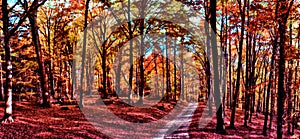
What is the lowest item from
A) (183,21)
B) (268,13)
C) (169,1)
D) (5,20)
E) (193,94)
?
(193,94)

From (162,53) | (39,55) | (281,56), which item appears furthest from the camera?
(162,53)

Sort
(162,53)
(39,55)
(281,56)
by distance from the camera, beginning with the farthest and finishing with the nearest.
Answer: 1. (162,53)
2. (39,55)
3. (281,56)

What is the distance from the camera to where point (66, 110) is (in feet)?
64.9

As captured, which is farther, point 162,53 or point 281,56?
point 162,53

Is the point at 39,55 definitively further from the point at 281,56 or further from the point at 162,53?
the point at 162,53

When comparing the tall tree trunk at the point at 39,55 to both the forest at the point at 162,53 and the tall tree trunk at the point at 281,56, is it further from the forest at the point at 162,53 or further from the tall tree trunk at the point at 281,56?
the tall tree trunk at the point at 281,56

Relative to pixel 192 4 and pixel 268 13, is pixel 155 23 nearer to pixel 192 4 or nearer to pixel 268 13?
pixel 192 4

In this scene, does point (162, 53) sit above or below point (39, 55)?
above

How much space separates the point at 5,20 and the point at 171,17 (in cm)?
1701

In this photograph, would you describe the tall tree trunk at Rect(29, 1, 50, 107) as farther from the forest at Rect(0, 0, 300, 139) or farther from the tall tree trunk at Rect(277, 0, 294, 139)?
the tall tree trunk at Rect(277, 0, 294, 139)

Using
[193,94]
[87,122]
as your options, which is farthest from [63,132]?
[193,94]

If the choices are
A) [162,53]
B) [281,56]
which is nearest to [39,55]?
[281,56]

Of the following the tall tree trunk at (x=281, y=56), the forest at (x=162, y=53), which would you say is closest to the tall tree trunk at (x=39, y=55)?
the forest at (x=162, y=53)

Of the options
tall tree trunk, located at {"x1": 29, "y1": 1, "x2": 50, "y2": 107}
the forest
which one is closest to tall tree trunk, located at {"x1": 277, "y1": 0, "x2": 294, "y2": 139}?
the forest
